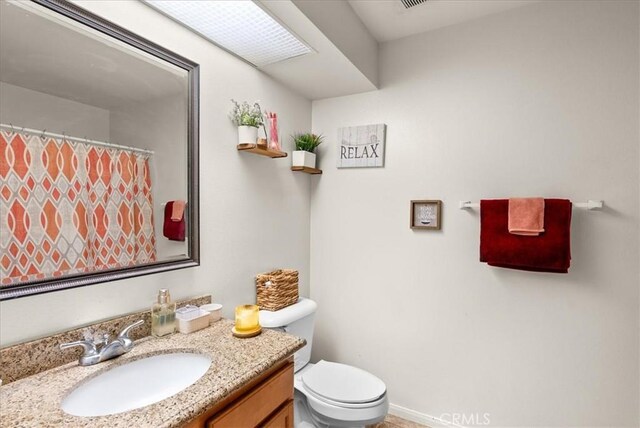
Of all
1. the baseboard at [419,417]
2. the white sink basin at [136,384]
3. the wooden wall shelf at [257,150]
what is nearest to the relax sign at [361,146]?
the wooden wall shelf at [257,150]

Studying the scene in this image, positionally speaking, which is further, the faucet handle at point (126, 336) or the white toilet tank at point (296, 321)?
the white toilet tank at point (296, 321)

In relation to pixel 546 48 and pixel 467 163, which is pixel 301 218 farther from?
pixel 546 48

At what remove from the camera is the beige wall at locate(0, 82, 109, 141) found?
898 mm

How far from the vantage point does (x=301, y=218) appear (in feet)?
7.31

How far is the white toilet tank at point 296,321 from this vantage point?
64.3 inches

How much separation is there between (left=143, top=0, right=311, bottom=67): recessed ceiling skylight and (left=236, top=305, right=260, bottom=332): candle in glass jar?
124cm

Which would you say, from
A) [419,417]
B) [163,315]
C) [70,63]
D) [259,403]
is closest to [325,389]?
[259,403]

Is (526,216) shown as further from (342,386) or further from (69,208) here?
Answer: (69,208)

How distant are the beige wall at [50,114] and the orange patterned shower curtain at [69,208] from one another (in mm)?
41

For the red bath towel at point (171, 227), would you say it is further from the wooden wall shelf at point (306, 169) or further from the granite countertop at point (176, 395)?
the wooden wall shelf at point (306, 169)

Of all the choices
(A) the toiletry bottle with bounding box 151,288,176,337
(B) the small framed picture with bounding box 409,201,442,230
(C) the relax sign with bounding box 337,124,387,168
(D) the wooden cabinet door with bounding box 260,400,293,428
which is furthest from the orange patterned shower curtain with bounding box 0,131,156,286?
(B) the small framed picture with bounding box 409,201,442,230

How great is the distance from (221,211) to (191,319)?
0.54 m

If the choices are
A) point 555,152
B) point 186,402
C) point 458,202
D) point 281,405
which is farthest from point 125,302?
point 555,152

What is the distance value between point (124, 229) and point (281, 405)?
0.89m
